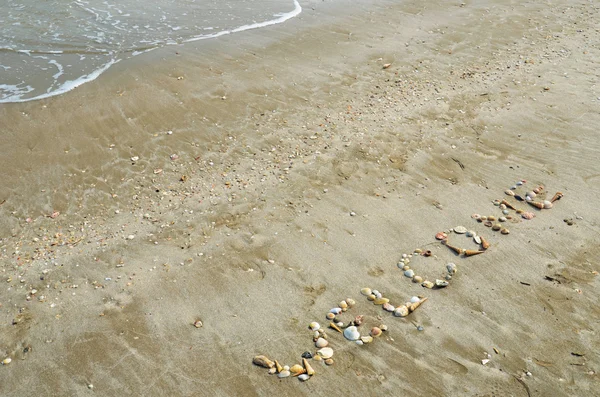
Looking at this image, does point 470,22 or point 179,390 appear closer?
point 179,390

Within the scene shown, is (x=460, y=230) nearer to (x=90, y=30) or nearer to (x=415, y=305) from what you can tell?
(x=415, y=305)

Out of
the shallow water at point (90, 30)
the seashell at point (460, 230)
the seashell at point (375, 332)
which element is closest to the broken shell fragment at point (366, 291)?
the seashell at point (375, 332)

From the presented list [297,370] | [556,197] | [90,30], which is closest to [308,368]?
[297,370]

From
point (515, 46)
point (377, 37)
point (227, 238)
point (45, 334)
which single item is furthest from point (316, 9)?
point (45, 334)

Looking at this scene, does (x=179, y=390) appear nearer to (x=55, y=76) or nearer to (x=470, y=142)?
(x=470, y=142)

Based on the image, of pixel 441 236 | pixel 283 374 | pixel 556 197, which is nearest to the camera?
pixel 283 374

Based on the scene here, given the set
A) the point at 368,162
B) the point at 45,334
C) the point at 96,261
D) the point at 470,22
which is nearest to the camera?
the point at 45,334

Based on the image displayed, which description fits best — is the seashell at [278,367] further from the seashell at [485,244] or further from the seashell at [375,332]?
the seashell at [485,244]
